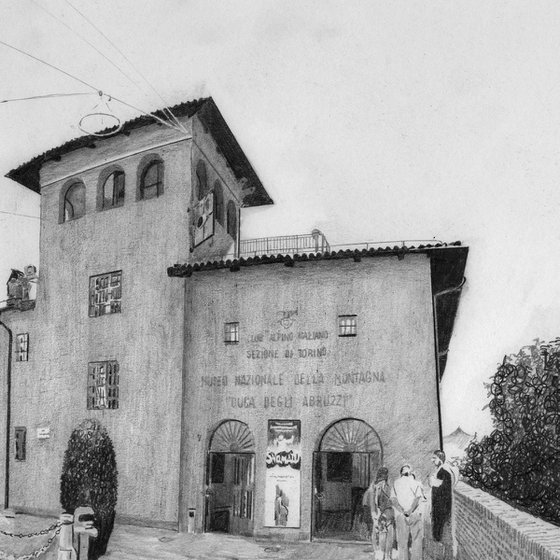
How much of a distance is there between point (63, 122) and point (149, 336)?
11.1 ft

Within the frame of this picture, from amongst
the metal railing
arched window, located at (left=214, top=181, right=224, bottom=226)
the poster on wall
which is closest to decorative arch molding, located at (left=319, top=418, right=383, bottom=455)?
the poster on wall

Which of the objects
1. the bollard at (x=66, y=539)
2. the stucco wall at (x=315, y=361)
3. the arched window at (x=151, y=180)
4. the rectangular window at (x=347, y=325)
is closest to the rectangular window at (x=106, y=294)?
the arched window at (x=151, y=180)

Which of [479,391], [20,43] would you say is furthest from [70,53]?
[479,391]

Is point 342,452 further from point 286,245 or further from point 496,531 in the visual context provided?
point 496,531

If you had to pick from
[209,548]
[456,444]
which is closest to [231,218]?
[456,444]

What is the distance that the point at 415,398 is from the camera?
10.2 m

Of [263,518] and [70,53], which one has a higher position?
[70,53]

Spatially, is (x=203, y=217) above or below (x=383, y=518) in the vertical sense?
above

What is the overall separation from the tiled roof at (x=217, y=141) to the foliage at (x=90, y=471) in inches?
155

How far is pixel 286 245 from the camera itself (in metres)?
10.3

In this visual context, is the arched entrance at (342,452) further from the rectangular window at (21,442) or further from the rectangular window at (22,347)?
the rectangular window at (22,347)

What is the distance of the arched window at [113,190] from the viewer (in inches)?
497

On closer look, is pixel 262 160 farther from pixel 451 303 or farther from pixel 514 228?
pixel 451 303

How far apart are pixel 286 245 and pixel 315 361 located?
1645 mm
